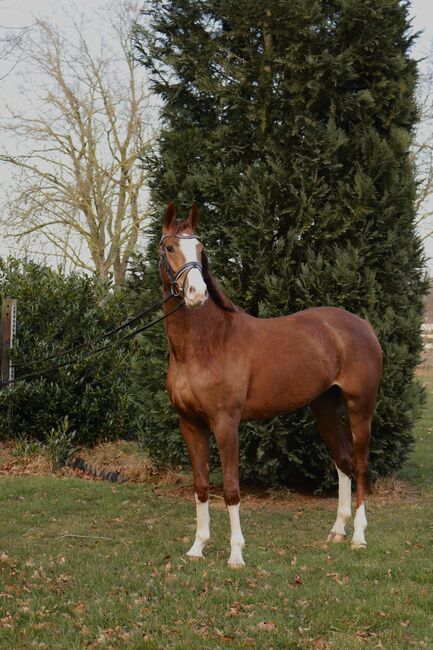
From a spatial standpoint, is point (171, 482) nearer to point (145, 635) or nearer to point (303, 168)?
point (303, 168)

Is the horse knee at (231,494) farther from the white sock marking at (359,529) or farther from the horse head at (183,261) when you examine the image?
the horse head at (183,261)

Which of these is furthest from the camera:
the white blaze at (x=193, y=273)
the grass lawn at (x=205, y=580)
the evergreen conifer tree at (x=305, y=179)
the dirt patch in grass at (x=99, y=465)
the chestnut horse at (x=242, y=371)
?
the dirt patch in grass at (x=99, y=465)

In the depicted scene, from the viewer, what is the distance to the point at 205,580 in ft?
16.1

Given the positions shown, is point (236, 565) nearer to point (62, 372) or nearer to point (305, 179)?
point (305, 179)

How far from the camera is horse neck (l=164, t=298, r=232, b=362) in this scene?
17.8 feet

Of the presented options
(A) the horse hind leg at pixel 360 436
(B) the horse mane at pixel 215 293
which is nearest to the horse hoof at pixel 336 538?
(A) the horse hind leg at pixel 360 436

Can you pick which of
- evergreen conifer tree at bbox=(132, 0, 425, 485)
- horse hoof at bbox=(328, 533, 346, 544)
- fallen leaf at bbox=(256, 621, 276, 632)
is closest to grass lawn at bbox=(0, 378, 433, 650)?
fallen leaf at bbox=(256, 621, 276, 632)

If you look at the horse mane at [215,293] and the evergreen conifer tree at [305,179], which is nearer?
the horse mane at [215,293]

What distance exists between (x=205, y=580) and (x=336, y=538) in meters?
1.66

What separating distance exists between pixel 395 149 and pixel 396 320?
1851mm

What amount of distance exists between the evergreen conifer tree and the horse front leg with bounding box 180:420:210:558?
199 centimetres

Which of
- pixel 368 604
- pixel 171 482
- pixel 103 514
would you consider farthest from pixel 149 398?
pixel 368 604

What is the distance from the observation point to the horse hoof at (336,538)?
20.2 feet

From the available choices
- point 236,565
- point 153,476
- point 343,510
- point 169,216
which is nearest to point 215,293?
point 169,216
